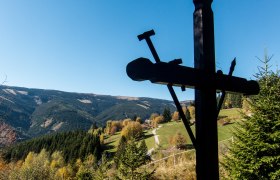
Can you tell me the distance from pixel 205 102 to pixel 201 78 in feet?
1.09

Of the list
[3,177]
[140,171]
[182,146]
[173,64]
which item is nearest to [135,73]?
[173,64]

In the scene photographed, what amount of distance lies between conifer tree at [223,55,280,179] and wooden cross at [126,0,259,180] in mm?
7884

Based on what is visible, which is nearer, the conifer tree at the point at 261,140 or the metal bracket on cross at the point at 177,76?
the metal bracket on cross at the point at 177,76

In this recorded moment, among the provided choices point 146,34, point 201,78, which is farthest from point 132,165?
point 146,34

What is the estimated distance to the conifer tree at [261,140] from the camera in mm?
11761

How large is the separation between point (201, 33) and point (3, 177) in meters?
54.0

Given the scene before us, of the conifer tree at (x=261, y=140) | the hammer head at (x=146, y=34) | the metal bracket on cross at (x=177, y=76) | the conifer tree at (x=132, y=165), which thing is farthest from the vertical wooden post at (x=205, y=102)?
the conifer tree at (x=132, y=165)

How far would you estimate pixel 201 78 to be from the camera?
4348 mm

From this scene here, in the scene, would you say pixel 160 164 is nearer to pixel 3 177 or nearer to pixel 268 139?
pixel 268 139

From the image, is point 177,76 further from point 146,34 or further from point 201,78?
point 146,34

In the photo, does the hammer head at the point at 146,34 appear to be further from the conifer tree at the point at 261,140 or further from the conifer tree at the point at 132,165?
the conifer tree at the point at 132,165

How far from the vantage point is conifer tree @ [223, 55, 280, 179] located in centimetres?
1176

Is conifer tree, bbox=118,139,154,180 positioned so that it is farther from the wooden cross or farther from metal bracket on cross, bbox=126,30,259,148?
the wooden cross

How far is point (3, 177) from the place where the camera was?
51500 mm
